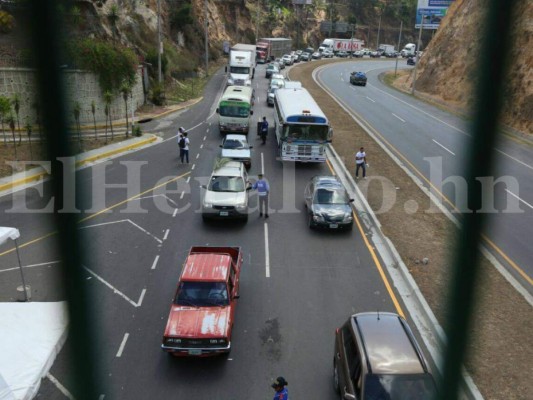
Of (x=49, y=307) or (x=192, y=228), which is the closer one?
(x=49, y=307)

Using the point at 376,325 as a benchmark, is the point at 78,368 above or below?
above

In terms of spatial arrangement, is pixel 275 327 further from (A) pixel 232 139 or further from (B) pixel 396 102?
(B) pixel 396 102

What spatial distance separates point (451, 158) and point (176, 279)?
17.7 meters

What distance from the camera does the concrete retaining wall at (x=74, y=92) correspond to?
65.3 inches

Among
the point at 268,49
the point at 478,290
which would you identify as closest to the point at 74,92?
the point at 478,290

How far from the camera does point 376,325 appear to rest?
914cm

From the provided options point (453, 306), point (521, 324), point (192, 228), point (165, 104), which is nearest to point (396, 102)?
point (165, 104)

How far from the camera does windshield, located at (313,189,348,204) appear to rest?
17.8 m

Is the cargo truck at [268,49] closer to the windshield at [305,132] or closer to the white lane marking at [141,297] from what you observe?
the windshield at [305,132]

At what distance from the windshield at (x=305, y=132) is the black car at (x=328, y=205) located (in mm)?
5619

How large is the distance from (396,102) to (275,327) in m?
40.8

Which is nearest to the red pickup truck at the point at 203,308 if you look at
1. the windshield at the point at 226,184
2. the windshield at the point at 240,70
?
the windshield at the point at 226,184

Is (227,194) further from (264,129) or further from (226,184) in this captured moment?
(264,129)

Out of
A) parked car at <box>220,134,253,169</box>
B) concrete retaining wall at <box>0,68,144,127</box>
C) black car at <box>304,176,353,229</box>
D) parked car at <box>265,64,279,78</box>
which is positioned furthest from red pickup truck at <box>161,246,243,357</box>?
parked car at <box>265,64,279,78</box>
